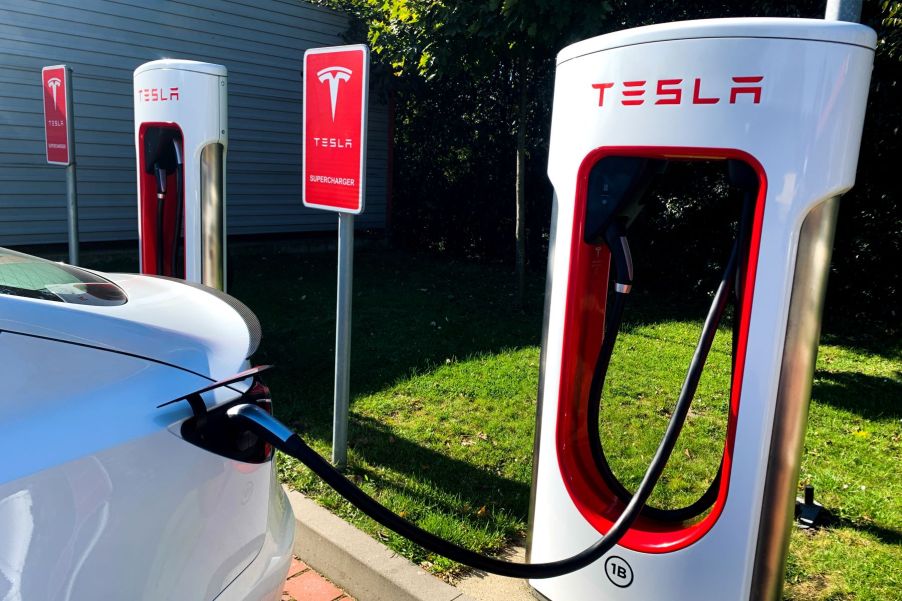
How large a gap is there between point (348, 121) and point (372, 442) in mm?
1838

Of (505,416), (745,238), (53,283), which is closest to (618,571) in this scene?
(745,238)

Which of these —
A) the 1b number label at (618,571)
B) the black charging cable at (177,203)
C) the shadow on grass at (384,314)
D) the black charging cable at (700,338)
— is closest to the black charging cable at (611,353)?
the black charging cable at (700,338)

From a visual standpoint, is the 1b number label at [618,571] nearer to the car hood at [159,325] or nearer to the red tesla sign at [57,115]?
the car hood at [159,325]

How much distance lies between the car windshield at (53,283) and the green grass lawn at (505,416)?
5.56ft

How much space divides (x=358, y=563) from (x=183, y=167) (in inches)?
111

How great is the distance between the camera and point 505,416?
183 inches

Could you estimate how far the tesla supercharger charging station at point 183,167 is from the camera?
14.4ft

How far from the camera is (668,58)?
212 centimetres

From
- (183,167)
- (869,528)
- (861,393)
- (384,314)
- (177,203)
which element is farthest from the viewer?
(384,314)

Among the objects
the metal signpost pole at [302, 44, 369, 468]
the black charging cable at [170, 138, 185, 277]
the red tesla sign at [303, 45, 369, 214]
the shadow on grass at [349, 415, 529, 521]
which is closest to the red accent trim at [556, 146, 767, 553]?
the shadow on grass at [349, 415, 529, 521]

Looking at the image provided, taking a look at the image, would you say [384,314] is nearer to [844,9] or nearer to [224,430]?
[844,9]

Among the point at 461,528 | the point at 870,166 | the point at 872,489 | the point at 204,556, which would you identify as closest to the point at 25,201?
the point at 461,528

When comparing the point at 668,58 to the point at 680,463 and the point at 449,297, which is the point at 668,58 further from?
the point at 449,297

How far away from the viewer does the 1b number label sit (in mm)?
2465
